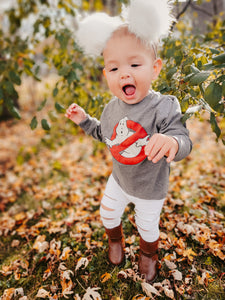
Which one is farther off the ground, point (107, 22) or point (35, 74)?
point (107, 22)

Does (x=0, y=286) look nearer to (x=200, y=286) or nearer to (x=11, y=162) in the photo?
(x=200, y=286)

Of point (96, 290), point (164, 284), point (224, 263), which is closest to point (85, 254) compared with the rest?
point (96, 290)

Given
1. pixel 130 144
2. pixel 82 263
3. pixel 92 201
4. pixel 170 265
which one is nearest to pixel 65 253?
pixel 82 263

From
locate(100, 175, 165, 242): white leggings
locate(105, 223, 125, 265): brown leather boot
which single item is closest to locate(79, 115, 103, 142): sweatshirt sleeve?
locate(100, 175, 165, 242): white leggings

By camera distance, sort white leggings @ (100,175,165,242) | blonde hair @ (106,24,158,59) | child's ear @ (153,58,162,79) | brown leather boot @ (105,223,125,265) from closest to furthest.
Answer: blonde hair @ (106,24,158,59)
child's ear @ (153,58,162,79)
white leggings @ (100,175,165,242)
brown leather boot @ (105,223,125,265)

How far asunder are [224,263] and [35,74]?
2.52 meters

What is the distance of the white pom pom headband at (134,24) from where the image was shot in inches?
41.2

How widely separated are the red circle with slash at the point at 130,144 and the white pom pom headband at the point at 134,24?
1.51 feet

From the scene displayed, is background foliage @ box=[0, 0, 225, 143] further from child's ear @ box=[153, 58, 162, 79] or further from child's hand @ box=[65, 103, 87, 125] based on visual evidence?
child's hand @ box=[65, 103, 87, 125]

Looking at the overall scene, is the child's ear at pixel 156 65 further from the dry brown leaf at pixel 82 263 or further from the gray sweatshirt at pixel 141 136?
the dry brown leaf at pixel 82 263

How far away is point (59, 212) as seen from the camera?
8.49ft

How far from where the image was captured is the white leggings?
4.68 feet

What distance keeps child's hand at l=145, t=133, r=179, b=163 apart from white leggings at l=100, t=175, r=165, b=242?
49 centimetres

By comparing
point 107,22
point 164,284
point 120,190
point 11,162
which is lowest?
point 11,162
